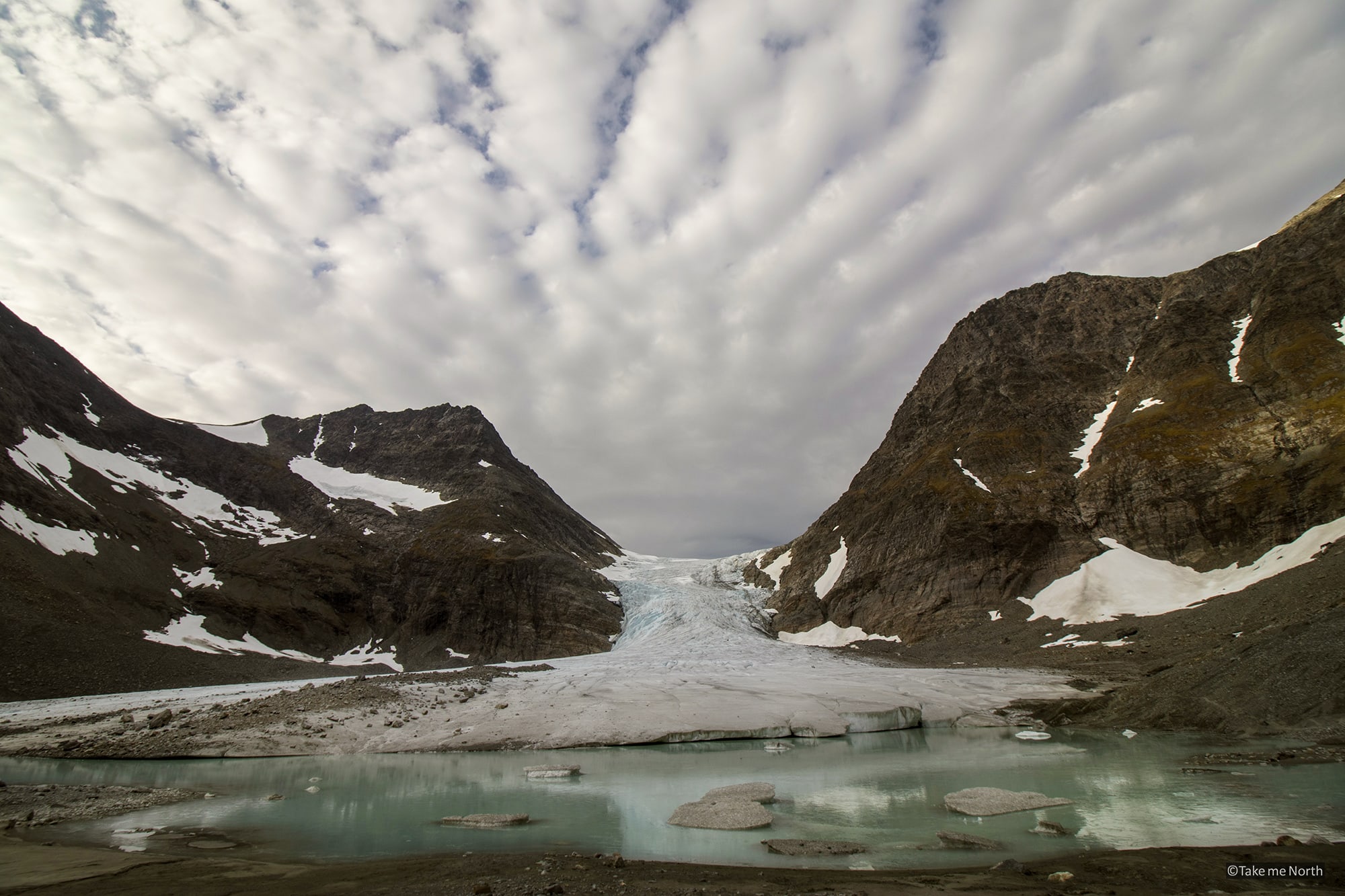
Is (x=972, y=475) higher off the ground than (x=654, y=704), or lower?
higher

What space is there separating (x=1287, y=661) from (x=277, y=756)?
36.3 m

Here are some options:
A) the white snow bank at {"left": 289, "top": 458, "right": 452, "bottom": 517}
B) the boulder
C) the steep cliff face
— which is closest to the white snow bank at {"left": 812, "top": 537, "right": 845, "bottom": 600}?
the steep cliff face

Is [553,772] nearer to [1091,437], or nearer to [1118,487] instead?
[1118,487]

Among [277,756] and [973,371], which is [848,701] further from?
[973,371]

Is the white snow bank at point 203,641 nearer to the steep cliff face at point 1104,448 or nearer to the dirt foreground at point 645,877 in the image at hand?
the steep cliff face at point 1104,448

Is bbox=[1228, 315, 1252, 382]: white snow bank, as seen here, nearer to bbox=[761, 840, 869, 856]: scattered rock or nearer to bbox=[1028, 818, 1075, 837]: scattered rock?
bbox=[1028, 818, 1075, 837]: scattered rock

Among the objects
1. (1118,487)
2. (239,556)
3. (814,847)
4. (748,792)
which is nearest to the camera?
(814,847)

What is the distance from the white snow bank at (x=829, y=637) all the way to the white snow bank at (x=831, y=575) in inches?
212

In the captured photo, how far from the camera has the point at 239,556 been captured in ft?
251

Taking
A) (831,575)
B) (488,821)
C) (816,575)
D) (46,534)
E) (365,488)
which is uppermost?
(365,488)

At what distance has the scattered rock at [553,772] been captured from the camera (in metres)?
19.6

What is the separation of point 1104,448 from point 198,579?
9677cm

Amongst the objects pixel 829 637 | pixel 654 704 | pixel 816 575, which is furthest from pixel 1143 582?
pixel 654 704

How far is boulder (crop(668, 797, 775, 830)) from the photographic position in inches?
494
